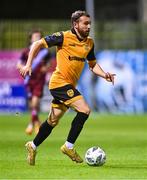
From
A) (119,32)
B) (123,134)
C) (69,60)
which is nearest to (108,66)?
(119,32)

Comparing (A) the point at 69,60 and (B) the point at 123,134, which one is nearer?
(A) the point at 69,60

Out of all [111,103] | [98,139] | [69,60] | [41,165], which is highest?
[69,60]

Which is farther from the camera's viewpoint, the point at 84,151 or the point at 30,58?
the point at 84,151

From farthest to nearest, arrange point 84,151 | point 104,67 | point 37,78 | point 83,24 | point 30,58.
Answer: point 104,67, point 37,78, point 84,151, point 83,24, point 30,58

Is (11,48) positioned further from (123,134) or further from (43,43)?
(43,43)

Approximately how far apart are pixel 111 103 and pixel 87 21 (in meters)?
18.4

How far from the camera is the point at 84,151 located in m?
16.5

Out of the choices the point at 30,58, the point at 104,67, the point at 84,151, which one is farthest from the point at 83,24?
the point at 104,67

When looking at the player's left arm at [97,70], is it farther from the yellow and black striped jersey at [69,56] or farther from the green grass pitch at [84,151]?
the green grass pitch at [84,151]

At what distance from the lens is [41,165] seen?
13680mm

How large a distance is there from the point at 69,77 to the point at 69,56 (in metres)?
0.33

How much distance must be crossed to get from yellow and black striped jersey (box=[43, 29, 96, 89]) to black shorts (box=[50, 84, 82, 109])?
84 mm

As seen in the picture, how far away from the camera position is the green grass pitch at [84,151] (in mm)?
12438

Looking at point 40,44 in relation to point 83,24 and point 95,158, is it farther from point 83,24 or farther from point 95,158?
point 95,158
